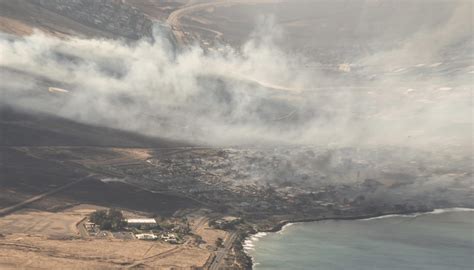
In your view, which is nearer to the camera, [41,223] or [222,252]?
[222,252]

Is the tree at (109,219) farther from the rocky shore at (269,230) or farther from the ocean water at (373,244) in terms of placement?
the ocean water at (373,244)

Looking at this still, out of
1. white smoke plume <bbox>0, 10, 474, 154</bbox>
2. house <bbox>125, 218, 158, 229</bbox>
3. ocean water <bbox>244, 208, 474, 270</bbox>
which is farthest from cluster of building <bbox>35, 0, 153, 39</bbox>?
ocean water <bbox>244, 208, 474, 270</bbox>

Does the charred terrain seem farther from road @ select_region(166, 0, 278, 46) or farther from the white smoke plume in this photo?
road @ select_region(166, 0, 278, 46)

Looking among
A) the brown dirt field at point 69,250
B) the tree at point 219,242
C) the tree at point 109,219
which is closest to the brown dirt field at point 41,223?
the brown dirt field at point 69,250

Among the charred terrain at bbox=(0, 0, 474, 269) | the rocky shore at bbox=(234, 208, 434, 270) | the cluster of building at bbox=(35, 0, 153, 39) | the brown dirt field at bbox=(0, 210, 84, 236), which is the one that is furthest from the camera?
the cluster of building at bbox=(35, 0, 153, 39)

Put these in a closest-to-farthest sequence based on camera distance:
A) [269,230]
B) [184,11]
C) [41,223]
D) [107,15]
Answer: [41,223] < [269,230] < [107,15] < [184,11]

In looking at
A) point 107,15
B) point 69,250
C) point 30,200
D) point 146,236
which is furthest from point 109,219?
point 107,15

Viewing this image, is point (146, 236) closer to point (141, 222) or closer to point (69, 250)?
point (141, 222)

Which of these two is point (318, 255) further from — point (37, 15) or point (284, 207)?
point (37, 15)
